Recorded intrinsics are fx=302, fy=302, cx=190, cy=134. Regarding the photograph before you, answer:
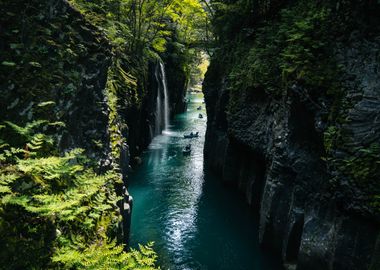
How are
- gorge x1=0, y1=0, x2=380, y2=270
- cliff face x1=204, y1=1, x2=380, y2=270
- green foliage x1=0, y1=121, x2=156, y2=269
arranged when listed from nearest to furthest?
green foliage x1=0, y1=121, x2=156, y2=269
gorge x1=0, y1=0, x2=380, y2=270
cliff face x1=204, y1=1, x2=380, y2=270

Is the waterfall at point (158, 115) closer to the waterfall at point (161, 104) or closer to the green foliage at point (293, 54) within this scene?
the waterfall at point (161, 104)

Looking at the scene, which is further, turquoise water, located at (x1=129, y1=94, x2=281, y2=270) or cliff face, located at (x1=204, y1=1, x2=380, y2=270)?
turquoise water, located at (x1=129, y1=94, x2=281, y2=270)

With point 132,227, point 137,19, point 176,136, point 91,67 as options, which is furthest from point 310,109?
point 176,136

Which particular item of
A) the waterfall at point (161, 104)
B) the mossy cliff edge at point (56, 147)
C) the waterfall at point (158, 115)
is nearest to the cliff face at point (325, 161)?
the mossy cliff edge at point (56, 147)

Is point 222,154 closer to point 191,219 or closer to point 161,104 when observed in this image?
point 191,219

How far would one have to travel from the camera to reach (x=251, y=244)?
15.2m

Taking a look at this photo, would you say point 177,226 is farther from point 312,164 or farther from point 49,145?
point 49,145

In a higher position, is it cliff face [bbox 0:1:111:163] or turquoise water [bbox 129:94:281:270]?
cliff face [bbox 0:1:111:163]

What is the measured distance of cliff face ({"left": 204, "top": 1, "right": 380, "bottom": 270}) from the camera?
947cm

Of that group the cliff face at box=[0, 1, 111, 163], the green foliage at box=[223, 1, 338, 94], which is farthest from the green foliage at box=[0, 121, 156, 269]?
the green foliage at box=[223, 1, 338, 94]

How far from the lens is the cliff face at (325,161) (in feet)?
31.1

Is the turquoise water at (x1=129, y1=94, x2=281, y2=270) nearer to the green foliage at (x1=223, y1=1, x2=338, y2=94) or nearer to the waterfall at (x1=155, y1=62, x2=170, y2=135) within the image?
the green foliage at (x1=223, y1=1, x2=338, y2=94)

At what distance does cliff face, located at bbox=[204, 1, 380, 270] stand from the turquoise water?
1864 mm

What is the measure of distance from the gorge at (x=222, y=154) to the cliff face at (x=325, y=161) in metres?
0.04
